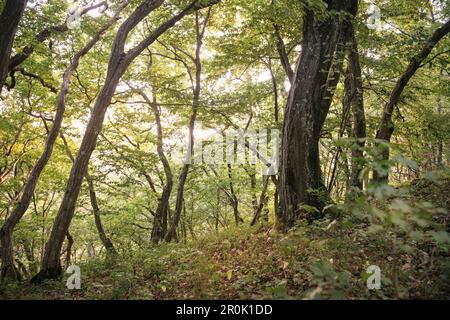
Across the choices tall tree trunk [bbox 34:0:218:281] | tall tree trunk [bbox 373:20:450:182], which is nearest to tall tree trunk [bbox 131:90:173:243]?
tall tree trunk [bbox 34:0:218:281]

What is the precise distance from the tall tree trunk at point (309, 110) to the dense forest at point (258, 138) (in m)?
0.03

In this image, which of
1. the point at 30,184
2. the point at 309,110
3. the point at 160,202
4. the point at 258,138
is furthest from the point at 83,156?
the point at 258,138

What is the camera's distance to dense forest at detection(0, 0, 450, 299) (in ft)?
13.5

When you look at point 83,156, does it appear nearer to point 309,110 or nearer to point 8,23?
point 8,23

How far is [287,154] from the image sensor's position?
6.71 m

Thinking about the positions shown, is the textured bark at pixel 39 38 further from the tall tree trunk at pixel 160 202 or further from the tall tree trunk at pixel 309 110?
the tall tree trunk at pixel 309 110

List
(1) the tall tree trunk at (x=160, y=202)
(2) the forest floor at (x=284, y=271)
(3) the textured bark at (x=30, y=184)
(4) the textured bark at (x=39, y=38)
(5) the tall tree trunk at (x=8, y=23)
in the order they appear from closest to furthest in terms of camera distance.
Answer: (2) the forest floor at (x=284, y=271) < (5) the tall tree trunk at (x=8, y=23) < (3) the textured bark at (x=30, y=184) < (4) the textured bark at (x=39, y=38) < (1) the tall tree trunk at (x=160, y=202)

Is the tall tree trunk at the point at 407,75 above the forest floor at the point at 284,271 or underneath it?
above

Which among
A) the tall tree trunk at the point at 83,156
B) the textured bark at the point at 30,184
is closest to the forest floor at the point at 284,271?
the tall tree trunk at the point at 83,156

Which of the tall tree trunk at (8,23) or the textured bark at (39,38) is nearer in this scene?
the tall tree trunk at (8,23)

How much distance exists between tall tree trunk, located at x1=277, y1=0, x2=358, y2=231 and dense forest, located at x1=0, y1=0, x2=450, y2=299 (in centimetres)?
3

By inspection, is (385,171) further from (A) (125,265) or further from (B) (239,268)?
(A) (125,265)

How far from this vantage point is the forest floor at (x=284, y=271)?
→ 3520mm

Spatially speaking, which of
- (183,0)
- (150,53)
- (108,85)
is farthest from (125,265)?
(150,53)
